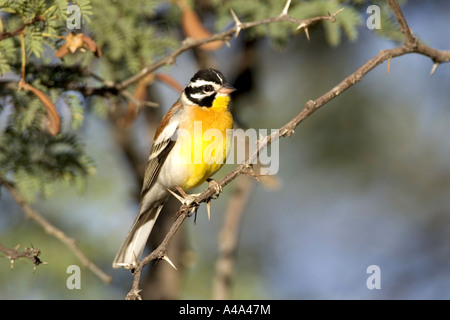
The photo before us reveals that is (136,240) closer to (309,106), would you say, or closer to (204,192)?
(204,192)

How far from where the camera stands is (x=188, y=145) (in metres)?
5.39

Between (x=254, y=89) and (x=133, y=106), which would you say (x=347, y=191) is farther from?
(x=133, y=106)

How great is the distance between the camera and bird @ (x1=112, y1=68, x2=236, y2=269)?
5336mm

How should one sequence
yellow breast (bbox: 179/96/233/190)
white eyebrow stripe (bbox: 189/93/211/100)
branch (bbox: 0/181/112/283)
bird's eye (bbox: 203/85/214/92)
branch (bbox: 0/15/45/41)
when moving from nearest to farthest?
branch (bbox: 0/15/45/41), branch (bbox: 0/181/112/283), yellow breast (bbox: 179/96/233/190), bird's eye (bbox: 203/85/214/92), white eyebrow stripe (bbox: 189/93/211/100)

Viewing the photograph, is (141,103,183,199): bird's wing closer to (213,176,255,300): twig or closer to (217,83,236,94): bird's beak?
(217,83,236,94): bird's beak

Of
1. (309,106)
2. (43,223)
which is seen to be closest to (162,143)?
(43,223)

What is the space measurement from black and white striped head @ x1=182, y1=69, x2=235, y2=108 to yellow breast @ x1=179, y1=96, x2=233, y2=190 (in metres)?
0.07

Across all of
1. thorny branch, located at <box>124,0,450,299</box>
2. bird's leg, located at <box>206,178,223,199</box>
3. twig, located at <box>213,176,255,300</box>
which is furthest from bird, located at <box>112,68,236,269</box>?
twig, located at <box>213,176,255,300</box>

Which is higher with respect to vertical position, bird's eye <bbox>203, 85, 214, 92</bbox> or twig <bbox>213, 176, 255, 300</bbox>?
bird's eye <bbox>203, 85, 214, 92</bbox>

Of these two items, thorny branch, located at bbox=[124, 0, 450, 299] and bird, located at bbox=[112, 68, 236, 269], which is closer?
thorny branch, located at bbox=[124, 0, 450, 299]

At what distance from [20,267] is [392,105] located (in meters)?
5.35

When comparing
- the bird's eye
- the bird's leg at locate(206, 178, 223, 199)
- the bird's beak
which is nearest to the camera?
the bird's leg at locate(206, 178, 223, 199)

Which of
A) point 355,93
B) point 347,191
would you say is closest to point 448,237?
point 347,191

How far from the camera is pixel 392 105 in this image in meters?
9.01
